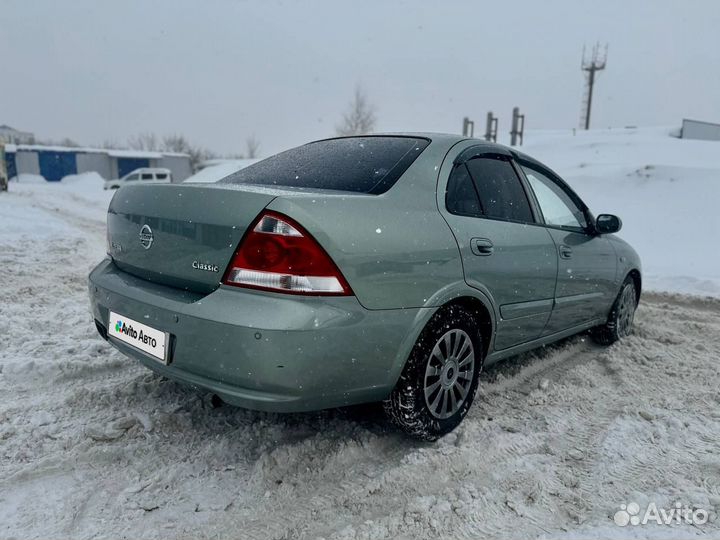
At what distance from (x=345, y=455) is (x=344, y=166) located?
1441 millimetres

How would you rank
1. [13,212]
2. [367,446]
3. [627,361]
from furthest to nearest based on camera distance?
[13,212], [627,361], [367,446]

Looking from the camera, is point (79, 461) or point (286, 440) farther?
point (286, 440)

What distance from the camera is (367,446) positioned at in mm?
2375

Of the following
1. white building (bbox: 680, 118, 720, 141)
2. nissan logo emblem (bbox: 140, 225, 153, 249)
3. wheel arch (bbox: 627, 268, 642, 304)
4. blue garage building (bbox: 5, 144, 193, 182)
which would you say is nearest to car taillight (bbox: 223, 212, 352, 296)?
nissan logo emblem (bbox: 140, 225, 153, 249)

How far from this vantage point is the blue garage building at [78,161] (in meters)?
40.1

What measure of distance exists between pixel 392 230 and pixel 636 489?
1525 millimetres

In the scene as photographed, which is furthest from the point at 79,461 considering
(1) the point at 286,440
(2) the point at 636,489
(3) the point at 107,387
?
(2) the point at 636,489

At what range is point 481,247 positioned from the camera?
253 centimetres

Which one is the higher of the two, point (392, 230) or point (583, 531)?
point (392, 230)

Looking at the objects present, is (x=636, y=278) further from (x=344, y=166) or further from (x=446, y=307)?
(x=344, y=166)

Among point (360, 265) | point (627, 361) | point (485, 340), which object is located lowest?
point (627, 361)

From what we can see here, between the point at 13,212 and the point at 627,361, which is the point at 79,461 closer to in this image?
the point at 627,361

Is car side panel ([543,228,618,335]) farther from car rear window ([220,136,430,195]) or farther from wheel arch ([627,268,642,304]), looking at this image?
car rear window ([220,136,430,195])

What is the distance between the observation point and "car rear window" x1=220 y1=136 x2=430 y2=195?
2.41m
